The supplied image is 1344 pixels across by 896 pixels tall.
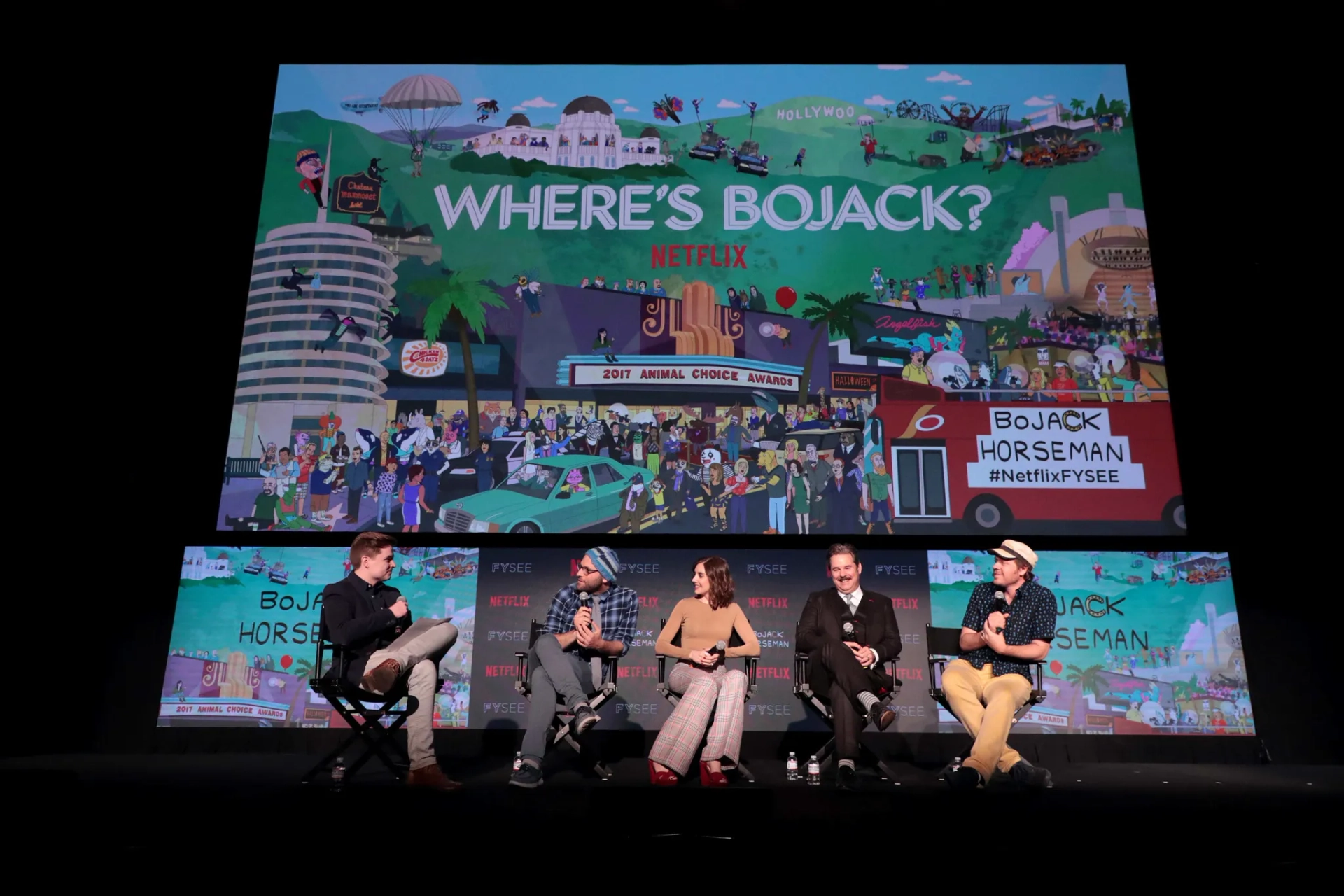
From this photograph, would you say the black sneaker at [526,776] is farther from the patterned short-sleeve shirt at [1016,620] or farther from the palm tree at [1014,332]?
the palm tree at [1014,332]

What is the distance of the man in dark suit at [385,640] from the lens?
373cm

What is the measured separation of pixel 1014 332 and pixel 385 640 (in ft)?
13.9

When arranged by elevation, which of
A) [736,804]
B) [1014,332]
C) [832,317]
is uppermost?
[832,317]

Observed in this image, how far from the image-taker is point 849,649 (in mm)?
4012

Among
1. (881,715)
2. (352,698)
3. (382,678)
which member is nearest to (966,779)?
(881,715)

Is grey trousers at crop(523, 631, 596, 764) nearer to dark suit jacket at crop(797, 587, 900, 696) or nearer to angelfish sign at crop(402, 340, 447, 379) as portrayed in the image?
dark suit jacket at crop(797, 587, 900, 696)

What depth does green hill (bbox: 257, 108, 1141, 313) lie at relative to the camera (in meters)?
6.06

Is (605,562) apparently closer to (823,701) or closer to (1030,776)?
(823,701)

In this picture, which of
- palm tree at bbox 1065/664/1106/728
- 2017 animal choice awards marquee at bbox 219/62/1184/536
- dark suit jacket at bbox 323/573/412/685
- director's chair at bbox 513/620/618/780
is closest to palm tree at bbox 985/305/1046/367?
2017 animal choice awards marquee at bbox 219/62/1184/536

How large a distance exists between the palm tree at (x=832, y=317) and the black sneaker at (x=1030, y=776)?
2849 mm

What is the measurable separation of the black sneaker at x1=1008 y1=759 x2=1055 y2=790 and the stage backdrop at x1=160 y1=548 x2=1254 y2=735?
1.76 metres

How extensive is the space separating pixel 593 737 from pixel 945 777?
2242 mm

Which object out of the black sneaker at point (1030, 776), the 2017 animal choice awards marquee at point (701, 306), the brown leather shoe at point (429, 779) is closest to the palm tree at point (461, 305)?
the 2017 animal choice awards marquee at point (701, 306)

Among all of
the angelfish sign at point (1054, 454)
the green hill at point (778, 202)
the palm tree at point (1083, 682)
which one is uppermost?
the green hill at point (778, 202)
